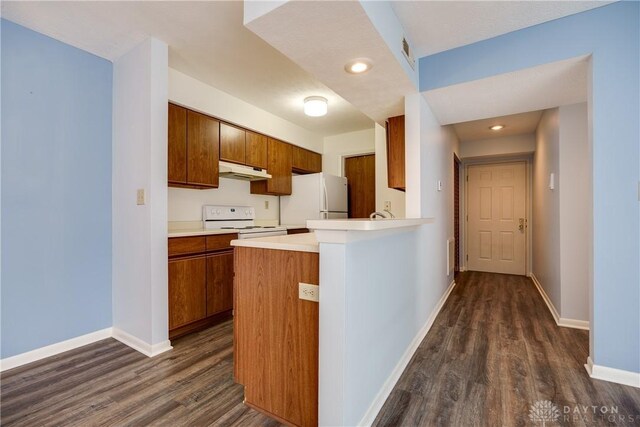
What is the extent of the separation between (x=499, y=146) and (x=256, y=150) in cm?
377

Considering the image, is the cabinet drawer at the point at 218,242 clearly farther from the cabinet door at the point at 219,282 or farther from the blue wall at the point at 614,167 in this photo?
the blue wall at the point at 614,167

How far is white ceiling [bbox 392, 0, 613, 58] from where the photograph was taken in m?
1.76

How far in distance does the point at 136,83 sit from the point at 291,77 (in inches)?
52.8

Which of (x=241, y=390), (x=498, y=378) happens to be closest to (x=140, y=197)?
(x=241, y=390)

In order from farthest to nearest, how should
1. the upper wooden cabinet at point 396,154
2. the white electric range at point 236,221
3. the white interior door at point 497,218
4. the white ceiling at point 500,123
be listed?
the white interior door at point 497,218 < the white ceiling at point 500,123 < the white electric range at point 236,221 < the upper wooden cabinet at point 396,154

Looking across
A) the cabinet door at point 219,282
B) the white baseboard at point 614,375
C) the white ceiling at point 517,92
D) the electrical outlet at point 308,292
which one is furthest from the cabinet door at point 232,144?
the white baseboard at point 614,375

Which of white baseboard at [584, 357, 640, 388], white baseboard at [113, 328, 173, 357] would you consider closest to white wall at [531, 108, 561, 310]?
white baseboard at [584, 357, 640, 388]

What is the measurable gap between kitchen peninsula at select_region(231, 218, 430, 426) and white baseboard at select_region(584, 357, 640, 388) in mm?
1279

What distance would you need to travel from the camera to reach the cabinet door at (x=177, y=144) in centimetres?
267

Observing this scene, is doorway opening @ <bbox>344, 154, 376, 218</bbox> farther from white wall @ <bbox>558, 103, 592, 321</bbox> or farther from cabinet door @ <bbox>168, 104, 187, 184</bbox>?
cabinet door @ <bbox>168, 104, 187, 184</bbox>

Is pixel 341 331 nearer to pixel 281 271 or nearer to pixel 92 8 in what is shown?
pixel 281 271

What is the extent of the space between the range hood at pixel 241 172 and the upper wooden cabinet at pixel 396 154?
1581mm

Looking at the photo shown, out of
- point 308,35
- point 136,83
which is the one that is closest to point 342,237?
point 308,35

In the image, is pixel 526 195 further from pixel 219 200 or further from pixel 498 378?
pixel 219 200
